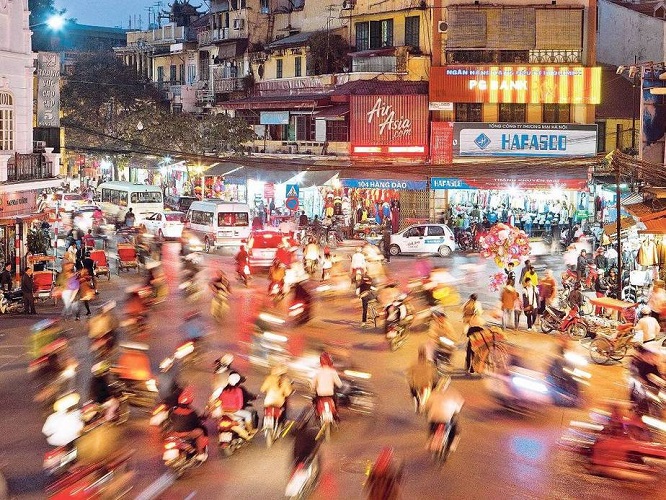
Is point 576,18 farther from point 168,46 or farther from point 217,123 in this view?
point 168,46

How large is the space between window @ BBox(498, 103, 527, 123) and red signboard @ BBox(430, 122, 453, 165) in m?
2.49

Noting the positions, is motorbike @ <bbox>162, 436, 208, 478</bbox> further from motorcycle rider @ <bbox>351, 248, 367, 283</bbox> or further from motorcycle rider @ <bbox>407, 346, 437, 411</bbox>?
motorcycle rider @ <bbox>351, 248, 367, 283</bbox>

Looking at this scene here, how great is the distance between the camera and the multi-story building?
29266 mm

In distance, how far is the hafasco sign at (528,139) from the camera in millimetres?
42500

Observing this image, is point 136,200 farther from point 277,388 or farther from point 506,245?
point 277,388

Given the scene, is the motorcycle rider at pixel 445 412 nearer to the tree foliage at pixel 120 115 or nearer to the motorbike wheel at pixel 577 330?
the motorbike wheel at pixel 577 330

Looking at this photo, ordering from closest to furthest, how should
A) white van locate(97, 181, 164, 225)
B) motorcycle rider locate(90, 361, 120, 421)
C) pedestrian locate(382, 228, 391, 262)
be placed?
1. motorcycle rider locate(90, 361, 120, 421)
2. pedestrian locate(382, 228, 391, 262)
3. white van locate(97, 181, 164, 225)

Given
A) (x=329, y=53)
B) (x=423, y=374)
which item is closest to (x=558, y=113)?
(x=329, y=53)

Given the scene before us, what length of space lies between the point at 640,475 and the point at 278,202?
40.6 meters

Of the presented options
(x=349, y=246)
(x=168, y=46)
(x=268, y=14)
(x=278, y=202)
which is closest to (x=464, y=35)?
(x=349, y=246)

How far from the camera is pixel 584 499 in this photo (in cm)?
1216

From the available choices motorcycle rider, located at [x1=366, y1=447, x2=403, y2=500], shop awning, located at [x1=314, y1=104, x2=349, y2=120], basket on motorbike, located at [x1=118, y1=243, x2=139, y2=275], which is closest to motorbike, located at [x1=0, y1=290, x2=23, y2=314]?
basket on motorbike, located at [x1=118, y1=243, x2=139, y2=275]

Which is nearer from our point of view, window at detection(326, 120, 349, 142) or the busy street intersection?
the busy street intersection

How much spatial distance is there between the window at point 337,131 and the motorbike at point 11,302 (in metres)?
22.6
